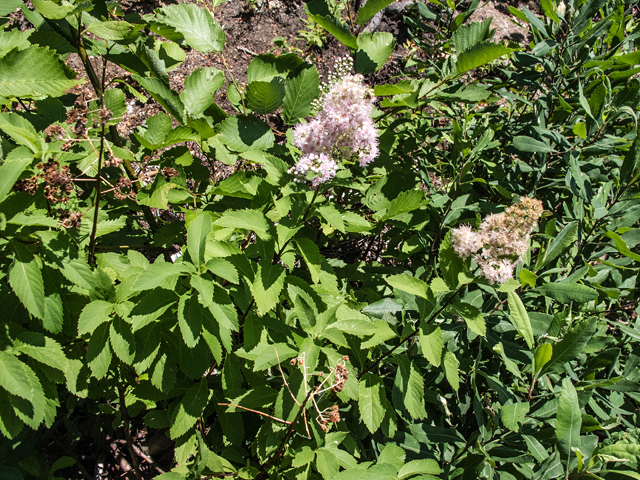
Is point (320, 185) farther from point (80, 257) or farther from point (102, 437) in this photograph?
point (102, 437)

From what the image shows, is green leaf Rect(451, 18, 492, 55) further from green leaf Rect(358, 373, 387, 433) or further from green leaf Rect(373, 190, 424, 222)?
green leaf Rect(358, 373, 387, 433)

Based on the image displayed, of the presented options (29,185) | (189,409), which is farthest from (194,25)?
(189,409)

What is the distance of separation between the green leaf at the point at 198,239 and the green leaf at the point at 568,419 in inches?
48.2

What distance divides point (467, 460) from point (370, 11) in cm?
182

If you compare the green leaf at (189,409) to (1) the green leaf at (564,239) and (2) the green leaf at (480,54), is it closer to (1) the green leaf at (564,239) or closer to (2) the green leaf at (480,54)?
(1) the green leaf at (564,239)

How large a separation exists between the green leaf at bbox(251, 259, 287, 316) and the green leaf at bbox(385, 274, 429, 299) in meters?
0.40

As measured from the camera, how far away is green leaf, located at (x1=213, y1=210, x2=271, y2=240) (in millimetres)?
1299

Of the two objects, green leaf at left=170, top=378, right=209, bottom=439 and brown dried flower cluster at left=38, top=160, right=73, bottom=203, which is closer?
brown dried flower cluster at left=38, top=160, right=73, bottom=203

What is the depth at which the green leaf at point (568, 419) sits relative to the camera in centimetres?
121

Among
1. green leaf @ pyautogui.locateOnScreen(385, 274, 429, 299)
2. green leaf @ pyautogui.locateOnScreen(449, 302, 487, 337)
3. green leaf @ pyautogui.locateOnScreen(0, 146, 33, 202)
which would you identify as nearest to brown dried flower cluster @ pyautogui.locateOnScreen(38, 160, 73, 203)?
green leaf @ pyautogui.locateOnScreen(0, 146, 33, 202)

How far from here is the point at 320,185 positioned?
1.38 metres

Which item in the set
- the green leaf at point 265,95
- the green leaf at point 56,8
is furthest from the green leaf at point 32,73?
the green leaf at point 265,95

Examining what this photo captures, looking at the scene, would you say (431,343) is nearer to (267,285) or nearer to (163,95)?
(267,285)

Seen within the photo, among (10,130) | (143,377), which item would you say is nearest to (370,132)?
(10,130)
